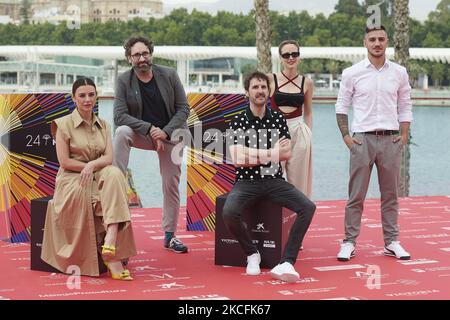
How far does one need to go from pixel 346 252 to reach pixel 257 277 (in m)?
0.75

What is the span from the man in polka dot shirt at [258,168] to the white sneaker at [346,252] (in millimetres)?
558

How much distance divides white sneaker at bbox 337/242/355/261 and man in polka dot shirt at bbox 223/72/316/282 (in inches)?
22.0

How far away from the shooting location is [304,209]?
14.8 feet

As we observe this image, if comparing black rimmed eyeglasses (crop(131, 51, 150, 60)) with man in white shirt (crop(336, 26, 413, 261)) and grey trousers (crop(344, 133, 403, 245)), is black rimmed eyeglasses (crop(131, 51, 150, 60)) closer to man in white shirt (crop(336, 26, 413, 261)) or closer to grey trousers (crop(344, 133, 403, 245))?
man in white shirt (crop(336, 26, 413, 261))

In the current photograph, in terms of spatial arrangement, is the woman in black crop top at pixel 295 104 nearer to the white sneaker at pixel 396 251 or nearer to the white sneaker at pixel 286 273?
the white sneaker at pixel 396 251

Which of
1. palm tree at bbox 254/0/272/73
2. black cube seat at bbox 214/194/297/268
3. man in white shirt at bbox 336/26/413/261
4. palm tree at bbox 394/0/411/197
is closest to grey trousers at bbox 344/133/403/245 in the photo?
man in white shirt at bbox 336/26/413/261

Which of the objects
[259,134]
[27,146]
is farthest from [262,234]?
[27,146]

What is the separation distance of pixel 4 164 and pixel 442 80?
50.8m

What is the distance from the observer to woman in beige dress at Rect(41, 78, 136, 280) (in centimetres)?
439

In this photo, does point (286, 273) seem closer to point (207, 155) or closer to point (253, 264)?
point (253, 264)

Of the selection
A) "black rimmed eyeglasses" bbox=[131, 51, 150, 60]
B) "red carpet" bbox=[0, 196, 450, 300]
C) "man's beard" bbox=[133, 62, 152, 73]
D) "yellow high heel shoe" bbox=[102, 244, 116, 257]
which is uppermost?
"black rimmed eyeglasses" bbox=[131, 51, 150, 60]

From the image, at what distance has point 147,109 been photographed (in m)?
5.07

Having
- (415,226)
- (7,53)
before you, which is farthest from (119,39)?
(415,226)

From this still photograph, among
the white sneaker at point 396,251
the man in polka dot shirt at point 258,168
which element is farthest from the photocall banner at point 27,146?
the white sneaker at point 396,251
